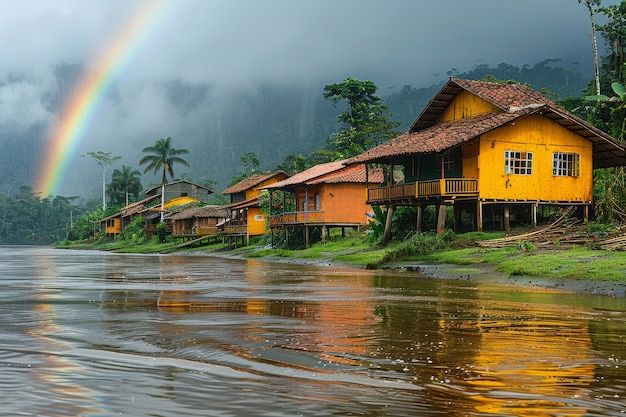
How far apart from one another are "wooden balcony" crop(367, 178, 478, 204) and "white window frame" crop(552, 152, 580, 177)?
4.52 m

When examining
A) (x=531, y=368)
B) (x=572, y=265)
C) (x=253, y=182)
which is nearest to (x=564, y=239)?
(x=572, y=265)

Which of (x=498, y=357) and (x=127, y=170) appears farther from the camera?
(x=127, y=170)

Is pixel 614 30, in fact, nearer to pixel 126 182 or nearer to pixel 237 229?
pixel 237 229

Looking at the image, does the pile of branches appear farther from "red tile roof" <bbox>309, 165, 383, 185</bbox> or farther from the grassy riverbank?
"red tile roof" <bbox>309, 165, 383, 185</bbox>

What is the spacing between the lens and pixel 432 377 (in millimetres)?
5527

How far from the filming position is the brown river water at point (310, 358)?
464 cm

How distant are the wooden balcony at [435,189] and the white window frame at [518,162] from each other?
201 centimetres

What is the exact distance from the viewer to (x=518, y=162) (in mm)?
32812

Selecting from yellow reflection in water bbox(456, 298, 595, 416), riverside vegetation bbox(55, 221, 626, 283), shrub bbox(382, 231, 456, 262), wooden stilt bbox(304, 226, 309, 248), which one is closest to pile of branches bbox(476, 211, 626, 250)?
riverside vegetation bbox(55, 221, 626, 283)

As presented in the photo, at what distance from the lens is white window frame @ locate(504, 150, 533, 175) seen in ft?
107

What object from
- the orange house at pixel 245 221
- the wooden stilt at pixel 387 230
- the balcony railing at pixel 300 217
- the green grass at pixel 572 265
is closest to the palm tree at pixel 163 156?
the orange house at pixel 245 221

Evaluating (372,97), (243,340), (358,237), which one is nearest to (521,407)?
(243,340)

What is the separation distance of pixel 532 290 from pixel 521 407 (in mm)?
12127

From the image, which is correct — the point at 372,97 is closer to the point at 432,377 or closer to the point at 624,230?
→ the point at 624,230
